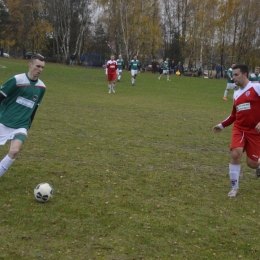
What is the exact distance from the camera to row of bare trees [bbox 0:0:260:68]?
172 feet

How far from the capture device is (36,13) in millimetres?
57438

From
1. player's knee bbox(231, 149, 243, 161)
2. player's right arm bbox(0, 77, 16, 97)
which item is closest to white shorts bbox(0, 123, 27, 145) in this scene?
player's right arm bbox(0, 77, 16, 97)

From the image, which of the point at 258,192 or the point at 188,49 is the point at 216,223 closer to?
the point at 258,192

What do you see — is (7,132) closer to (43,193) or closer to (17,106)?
(17,106)

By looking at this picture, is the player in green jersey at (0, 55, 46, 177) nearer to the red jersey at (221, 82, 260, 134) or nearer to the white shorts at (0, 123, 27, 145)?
the white shorts at (0, 123, 27, 145)

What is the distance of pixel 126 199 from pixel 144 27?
51139mm

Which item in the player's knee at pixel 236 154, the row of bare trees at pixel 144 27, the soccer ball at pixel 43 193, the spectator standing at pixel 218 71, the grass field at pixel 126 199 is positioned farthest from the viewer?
the row of bare trees at pixel 144 27

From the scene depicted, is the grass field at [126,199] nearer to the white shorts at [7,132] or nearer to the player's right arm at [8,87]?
the white shorts at [7,132]

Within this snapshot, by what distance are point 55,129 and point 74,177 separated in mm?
3835

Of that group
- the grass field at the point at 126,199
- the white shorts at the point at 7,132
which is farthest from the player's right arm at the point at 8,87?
the grass field at the point at 126,199

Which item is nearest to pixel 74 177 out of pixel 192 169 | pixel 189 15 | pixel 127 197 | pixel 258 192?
pixel 127 197

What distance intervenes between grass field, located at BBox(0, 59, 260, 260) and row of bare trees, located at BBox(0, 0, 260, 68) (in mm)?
43867

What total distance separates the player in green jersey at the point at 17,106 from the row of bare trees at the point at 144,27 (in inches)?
1841

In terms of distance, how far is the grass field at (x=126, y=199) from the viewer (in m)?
4.23
